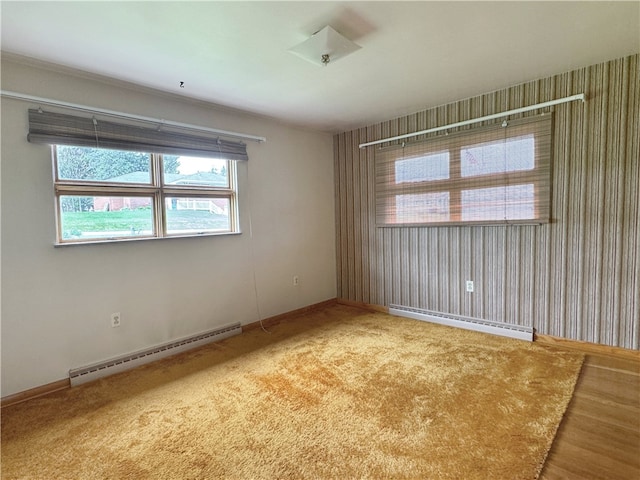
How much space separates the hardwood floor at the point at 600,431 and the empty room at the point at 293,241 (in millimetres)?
14

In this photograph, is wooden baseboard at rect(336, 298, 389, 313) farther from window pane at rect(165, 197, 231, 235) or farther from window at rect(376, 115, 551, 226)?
window pane at rect(165, 197, 231, 235)

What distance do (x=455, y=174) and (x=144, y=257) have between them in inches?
126

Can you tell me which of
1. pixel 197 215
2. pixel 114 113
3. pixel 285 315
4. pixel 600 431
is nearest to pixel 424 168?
pixel 285 315

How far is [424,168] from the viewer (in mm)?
3643

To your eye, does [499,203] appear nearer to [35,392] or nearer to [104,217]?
[104,217]

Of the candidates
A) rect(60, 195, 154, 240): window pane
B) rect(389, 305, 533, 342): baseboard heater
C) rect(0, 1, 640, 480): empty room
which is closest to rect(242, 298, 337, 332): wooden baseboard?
rect(0, 1, 640, 480): empty room

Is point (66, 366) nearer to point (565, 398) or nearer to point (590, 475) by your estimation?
point (590, 475)

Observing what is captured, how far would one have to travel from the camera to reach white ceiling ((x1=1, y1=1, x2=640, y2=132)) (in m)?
1.78

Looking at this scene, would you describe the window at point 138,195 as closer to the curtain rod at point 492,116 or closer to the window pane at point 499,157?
the curtain rod at point 492,116

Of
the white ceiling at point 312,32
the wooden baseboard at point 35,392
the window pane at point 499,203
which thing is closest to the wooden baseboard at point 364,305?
the window pane at point 499,203

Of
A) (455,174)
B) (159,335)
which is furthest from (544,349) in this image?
(159,335)

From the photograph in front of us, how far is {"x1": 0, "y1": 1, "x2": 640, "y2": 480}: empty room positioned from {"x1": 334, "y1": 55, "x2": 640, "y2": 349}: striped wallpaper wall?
0.02 meters

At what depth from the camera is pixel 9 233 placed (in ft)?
7.22

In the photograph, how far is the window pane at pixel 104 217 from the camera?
97.5 inches
